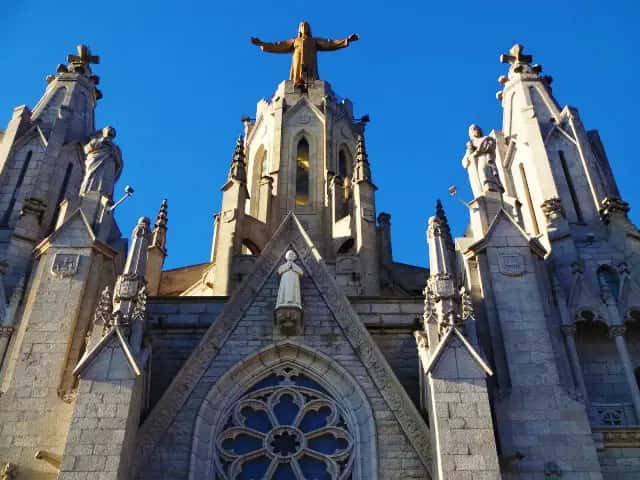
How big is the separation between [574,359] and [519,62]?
1230 centimetres

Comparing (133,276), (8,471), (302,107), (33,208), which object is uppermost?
(302,107)

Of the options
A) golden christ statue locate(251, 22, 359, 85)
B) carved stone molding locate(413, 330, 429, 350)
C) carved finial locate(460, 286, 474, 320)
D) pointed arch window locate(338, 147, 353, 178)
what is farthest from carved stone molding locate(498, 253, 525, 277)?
golden christ statue locate(251, 22, 359, 85)

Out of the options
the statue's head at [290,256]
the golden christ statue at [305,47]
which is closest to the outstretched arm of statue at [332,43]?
the golden christ statue at [305,47]

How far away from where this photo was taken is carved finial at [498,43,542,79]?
26125mm

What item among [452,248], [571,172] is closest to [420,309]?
[452,248]

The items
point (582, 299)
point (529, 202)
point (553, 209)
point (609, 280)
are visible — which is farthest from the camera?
point (529, 202)

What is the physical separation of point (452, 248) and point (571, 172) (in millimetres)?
3714

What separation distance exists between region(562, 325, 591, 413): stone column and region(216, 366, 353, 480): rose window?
4.74 m

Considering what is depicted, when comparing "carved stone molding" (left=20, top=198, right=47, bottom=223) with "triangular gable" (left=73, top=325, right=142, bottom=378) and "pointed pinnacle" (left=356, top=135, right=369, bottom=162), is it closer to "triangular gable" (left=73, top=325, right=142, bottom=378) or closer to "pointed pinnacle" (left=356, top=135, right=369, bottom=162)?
"triangular gable" (left=73, top=325, right=142, bottom=378)

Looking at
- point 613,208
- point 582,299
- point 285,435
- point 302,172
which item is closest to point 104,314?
point 285,435

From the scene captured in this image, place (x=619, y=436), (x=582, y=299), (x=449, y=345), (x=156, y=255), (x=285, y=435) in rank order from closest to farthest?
(x=449, y=345)
(x=285, y=435)
(x=619, y=436)
(x=582, y=299)
(x=156, y=255)

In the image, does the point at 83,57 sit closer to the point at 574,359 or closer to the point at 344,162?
the point at 344,162

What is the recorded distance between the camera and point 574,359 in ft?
56.0

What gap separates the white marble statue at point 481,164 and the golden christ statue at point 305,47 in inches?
551
